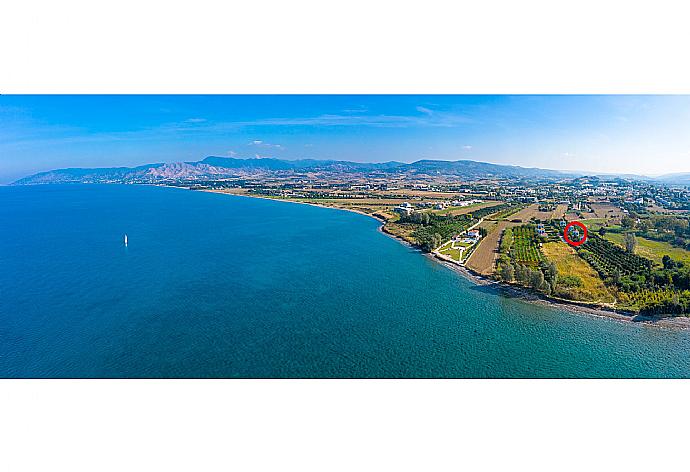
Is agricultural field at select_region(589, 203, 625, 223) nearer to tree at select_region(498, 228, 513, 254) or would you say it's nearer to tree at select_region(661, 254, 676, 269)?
tree at select_region(498, 228, 513, 254)

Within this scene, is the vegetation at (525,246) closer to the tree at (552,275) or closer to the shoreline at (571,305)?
the tree at (552,275)

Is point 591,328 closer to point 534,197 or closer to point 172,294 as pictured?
point 172,294

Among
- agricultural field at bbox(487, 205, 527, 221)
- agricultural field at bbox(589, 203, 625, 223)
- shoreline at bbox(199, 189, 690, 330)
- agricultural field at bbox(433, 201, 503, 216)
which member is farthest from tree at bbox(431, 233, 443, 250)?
agricultural field at bbox(589, 203, 625, 223)

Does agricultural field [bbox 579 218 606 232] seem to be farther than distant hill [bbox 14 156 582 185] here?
No

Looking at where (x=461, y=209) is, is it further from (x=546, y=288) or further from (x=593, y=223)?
(x=546, y=288)

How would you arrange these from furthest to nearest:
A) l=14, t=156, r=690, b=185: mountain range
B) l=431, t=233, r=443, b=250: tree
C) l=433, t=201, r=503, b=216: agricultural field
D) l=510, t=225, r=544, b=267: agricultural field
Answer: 1. l=14, t=156, r=690, b=185: mountain range
2. l=433, t=201, r=503, b=216: agricultural field
3. l=431, t=233, r=443, b=250: tree
4. l=510, t=225, r=544, b=267: agricultural field

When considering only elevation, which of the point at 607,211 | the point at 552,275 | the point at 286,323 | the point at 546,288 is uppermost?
the point at 607,211

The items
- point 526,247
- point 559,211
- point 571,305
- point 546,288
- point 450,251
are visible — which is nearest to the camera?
point 571,305

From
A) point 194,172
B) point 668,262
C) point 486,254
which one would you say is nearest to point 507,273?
point 486,254
